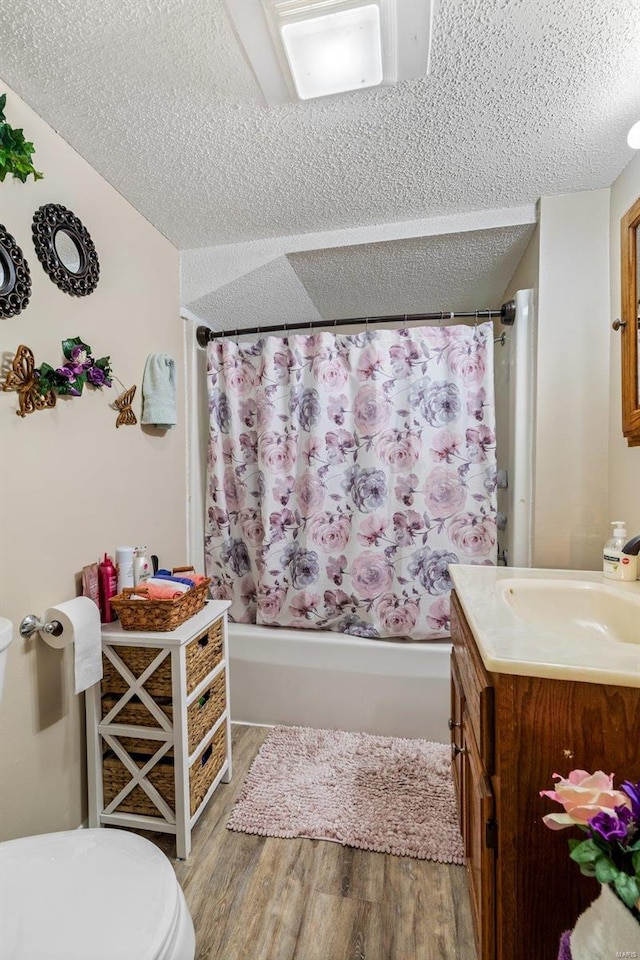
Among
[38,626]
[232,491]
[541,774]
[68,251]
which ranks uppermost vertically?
[68,251]

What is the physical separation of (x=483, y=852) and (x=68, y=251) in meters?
1.93

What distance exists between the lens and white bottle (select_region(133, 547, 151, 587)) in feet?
5.06

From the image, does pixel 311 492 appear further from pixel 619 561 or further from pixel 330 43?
pixel 330 43

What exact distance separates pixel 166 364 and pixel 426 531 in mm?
1378

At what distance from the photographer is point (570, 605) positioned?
129cm

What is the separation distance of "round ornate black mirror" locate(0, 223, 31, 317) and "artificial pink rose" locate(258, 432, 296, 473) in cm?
112

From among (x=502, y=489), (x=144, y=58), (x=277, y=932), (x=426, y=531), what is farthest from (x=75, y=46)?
(x=277, y=932)

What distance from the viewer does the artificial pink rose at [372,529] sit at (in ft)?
6.60

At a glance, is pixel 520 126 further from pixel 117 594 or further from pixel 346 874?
pixel 346 874

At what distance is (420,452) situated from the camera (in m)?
1.97

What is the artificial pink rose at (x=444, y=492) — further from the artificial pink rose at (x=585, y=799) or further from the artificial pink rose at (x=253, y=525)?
the artificial pink rose at (x=585, y=799)

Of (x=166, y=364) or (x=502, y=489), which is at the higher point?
(x=166, y=364)

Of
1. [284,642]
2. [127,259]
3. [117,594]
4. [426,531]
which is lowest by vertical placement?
[284,642]

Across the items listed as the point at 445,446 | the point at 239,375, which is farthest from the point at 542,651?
the point at 239,375
